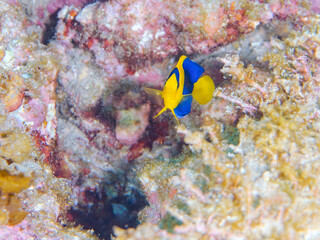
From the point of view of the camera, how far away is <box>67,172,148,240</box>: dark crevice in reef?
3629 millimetres

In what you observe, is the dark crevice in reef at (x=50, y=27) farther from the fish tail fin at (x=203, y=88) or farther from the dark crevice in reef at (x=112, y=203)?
the fish tail fin at (x=203, y=88)

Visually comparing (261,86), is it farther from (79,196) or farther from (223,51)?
(79,196)

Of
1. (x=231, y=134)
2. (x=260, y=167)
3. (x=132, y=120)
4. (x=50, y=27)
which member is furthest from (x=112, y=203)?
(x=50, y=27)

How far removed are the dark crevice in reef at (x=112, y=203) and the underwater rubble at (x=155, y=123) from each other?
18mm

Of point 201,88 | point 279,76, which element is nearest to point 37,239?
point 201,88

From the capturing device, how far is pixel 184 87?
7.19ft

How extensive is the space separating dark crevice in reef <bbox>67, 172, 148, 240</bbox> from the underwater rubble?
2cm

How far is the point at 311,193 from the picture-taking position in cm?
167

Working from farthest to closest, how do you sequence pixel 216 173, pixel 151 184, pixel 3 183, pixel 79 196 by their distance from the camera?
pixel 79 196 → pixel 151 184 → pixel 3 183 → pixel 216 173

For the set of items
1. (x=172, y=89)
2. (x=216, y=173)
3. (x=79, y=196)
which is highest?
(x=172, y=89)

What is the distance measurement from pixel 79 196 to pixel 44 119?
1.31 m

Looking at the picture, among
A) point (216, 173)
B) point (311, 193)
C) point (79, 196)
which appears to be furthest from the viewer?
point (79, 196)

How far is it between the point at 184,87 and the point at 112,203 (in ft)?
8.32

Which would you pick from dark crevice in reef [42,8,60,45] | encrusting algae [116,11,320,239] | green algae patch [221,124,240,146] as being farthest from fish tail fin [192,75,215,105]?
dark crevice in reef [42,8,60,45]
